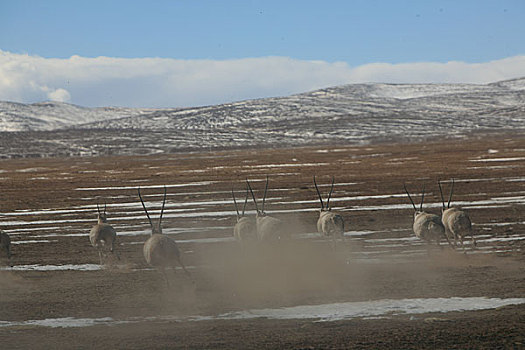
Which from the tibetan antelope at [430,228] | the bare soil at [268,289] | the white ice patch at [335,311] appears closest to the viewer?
the bare soil at [268,289]

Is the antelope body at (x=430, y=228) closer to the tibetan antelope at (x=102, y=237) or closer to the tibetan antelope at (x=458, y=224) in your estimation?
the tibetan antelope at (x=458, y=224)

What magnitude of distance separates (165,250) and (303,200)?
18833 mm

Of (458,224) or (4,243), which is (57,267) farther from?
(458,224)

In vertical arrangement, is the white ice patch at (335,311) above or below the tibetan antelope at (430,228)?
below

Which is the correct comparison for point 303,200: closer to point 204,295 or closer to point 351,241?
point 351,241

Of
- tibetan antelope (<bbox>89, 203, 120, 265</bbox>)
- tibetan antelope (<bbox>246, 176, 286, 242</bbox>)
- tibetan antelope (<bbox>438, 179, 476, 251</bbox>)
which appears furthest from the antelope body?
tibetan antelope (<bbox>89, 203, 120, 265</bbox>)

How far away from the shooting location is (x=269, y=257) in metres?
17.9

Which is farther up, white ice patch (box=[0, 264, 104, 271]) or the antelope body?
the antelope body

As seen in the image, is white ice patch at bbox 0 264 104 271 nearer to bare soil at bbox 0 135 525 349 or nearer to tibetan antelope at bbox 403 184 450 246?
bare soil at bbox 0 135 525 349

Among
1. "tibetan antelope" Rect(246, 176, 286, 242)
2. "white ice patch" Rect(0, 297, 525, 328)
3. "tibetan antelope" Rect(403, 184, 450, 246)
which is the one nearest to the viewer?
"white ice patch" Rect(0, 297, 525, 328)

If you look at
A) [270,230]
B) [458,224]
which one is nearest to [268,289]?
[270,230]

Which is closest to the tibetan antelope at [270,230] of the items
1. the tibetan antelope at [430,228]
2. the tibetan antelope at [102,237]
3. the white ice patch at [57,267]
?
the tibetan antelope at [430,228]

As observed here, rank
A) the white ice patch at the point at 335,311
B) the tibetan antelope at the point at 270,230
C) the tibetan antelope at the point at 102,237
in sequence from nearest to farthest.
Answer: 1. the white ice patch at the point at 335,311
2. the tibetan antelope at the point at 270,230
3. the tibetan antelope at the point at 102,237

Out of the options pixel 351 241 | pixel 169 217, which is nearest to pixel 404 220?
pixel 351 241
